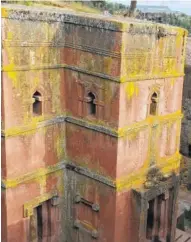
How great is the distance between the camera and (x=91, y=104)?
10430mm

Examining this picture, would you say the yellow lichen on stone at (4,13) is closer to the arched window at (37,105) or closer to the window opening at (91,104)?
the arched window at (37,105)

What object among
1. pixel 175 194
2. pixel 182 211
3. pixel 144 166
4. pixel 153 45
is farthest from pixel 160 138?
pixel 182 211

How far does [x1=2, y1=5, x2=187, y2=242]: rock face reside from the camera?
9469 millimetres

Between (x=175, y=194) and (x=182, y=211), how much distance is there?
4.46 m

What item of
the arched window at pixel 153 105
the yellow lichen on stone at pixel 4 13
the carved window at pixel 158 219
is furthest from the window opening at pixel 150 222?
the yellow lichen on stone at pixel 4 13

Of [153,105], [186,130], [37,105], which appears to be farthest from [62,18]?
[186,130]

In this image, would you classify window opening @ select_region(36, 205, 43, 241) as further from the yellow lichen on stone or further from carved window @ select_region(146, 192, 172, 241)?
the yellow lichen on stone

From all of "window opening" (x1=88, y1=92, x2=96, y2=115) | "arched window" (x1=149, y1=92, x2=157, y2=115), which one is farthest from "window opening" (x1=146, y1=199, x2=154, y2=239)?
"window opening" (x1=88, y1=92, x2=96, y2=115)

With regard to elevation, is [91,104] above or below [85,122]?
above

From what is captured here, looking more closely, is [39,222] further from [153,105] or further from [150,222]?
[153,105]

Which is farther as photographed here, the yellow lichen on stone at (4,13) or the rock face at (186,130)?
the rock face at (186,130)

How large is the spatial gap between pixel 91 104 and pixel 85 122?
19.7 inches

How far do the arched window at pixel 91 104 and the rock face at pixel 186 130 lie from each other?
9.22 m

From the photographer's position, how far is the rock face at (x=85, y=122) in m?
9.47
